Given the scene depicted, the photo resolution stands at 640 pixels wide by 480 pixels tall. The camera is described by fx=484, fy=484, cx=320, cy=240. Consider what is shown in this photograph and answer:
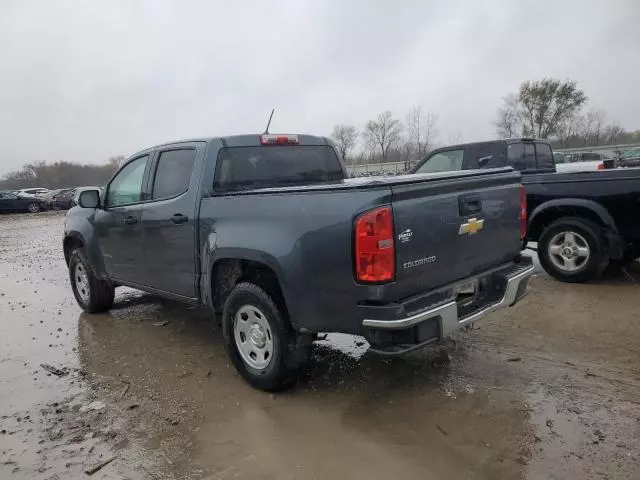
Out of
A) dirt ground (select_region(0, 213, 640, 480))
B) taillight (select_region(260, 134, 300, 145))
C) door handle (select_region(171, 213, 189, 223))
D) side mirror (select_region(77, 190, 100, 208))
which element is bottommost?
dirt ground (select_region(0, 213, 640, 480))

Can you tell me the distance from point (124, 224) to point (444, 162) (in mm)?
5859

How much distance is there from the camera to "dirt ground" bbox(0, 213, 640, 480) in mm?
2816

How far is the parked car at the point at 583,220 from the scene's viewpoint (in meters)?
5.73

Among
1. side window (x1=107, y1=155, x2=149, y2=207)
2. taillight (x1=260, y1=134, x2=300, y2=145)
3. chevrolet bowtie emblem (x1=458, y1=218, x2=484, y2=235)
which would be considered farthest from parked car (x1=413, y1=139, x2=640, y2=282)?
side window (x1=107, y1=155, x2=149, y2=207)

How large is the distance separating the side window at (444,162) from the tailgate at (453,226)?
494 centimetres

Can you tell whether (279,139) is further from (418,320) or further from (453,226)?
(418,320)

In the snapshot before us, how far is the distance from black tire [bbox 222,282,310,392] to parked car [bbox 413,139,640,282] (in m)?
4.17

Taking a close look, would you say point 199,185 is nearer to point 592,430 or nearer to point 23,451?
point 23,451

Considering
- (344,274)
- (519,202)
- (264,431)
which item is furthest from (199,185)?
(519,202)

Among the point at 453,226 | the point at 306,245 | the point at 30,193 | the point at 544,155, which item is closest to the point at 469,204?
the point at 453,226

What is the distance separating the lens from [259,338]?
3.70 metres

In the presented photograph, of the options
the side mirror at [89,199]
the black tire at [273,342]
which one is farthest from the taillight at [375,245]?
the side mirror at [89,199]

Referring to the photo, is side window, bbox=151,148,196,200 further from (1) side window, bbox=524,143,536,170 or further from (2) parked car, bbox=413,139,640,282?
(1) side window, bbox=524,143,536,170

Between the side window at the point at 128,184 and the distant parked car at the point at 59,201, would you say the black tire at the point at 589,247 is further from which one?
the distant parked car at the point at 59,201
